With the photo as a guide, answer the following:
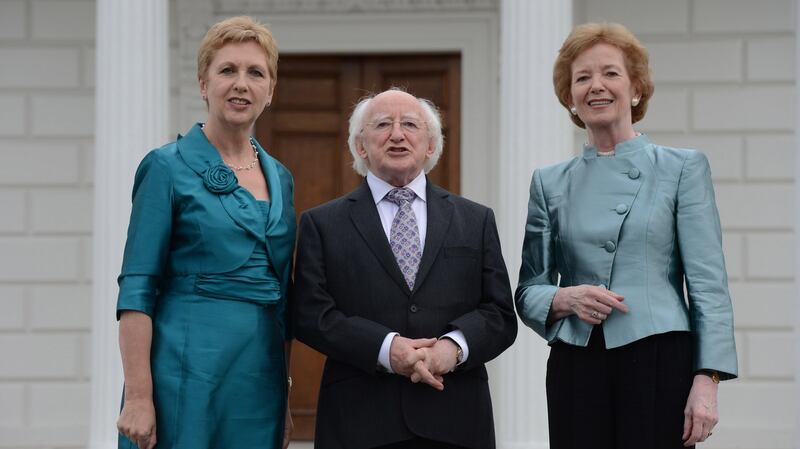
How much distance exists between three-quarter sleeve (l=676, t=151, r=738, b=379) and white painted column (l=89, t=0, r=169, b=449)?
389 centimetres

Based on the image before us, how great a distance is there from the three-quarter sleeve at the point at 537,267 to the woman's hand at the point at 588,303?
0.23ft

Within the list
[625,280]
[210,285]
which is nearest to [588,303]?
[625,280]

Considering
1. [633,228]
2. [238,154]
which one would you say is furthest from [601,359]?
[238,154]

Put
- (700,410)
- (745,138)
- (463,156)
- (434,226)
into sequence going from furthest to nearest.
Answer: (463,156), (745,138), (434,226), (700,410)

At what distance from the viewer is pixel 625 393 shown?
10.6 feet

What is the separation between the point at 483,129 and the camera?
799cm

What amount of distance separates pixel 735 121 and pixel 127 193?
13.8 feet

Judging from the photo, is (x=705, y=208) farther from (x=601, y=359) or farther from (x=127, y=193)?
(x=127, y=193)

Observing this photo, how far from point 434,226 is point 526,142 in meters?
2.86

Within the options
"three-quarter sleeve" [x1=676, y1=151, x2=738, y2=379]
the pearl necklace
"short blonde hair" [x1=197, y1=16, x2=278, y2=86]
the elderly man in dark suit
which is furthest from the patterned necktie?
"three-quarter sleeve" [x1=676, y1=151, x2=738, y2=379]

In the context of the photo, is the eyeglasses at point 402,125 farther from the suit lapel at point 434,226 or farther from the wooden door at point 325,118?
the wooden door at point 325,118

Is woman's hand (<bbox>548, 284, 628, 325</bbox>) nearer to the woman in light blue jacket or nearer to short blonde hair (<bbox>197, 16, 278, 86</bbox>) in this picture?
Answer: the woman in light blue jacket

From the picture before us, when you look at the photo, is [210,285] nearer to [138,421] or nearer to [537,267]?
[138,421]

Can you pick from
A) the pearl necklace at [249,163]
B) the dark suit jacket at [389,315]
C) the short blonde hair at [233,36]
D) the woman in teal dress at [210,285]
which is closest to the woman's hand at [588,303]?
the dark suit jacket at [389,315]
